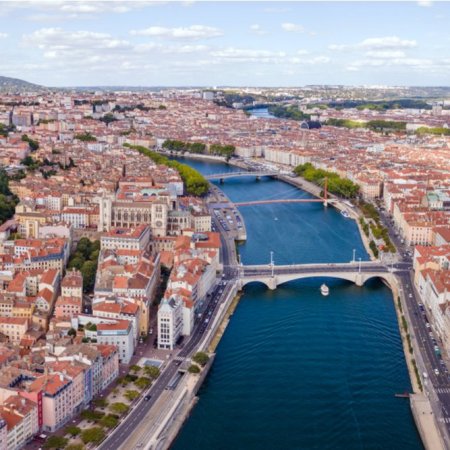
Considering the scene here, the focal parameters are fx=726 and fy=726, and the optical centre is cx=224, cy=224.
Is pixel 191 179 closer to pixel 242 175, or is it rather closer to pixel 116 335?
pixel 242 175

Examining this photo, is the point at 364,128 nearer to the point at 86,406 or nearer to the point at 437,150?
the point at 437,150

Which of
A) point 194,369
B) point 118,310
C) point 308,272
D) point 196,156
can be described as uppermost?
point 196,156

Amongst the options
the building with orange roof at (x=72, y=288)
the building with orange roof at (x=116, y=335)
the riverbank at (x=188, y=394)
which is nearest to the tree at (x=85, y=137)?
the building with orange roof at (x=72, y=288)

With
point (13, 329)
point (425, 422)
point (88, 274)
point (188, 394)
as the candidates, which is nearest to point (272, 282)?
point (88, 274)

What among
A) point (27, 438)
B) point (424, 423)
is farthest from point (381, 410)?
point (27, 438)

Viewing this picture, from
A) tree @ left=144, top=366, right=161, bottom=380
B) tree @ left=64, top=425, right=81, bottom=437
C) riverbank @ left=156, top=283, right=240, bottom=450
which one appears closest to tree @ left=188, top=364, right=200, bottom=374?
riverbank @ left=156, top=283, right=240, bottom=450

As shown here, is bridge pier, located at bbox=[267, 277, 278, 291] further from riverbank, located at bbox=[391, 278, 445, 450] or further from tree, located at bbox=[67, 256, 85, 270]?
tree, located at bbox=[67, 256, 85, 270]
